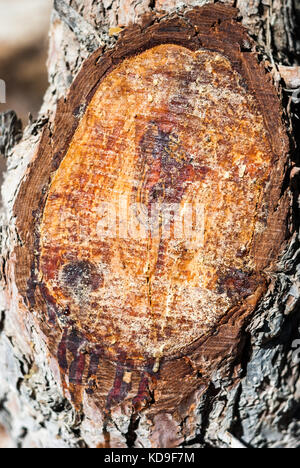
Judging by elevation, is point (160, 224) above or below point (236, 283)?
above

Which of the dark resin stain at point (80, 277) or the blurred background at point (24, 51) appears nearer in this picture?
the dark resin stain at point (80, 277)

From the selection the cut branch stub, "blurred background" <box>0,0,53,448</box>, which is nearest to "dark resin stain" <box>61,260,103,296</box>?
the cut branch stub

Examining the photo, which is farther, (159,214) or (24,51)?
(24,51)

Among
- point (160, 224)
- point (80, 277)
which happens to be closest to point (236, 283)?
point (160, 224)

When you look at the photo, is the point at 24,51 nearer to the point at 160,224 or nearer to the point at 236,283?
the point at 160,224

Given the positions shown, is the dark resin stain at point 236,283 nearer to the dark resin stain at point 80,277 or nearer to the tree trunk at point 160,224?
the tree trunk at point 160,224

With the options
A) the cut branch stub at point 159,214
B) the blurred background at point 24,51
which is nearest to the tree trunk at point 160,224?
the cut branch stub at point 159,214
